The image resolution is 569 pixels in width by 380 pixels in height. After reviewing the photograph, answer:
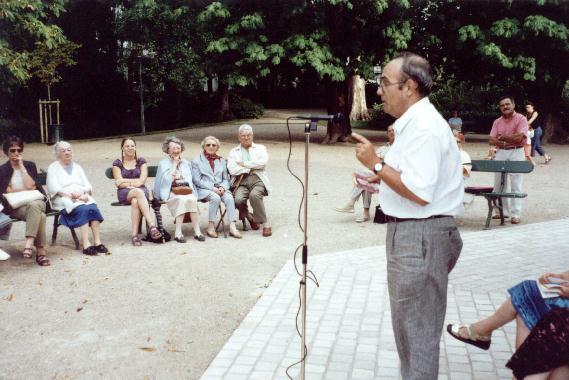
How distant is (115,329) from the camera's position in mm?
5098

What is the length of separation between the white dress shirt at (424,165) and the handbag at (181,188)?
5.66m

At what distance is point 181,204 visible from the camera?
835 centimetres

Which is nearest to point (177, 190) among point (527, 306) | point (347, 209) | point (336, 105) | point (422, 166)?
point (347, 209)

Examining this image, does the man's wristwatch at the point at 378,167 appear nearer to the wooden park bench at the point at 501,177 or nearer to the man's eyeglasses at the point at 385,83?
the man's eyeglasses at the point at 385,83

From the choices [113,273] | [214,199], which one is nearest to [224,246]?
[214,199]

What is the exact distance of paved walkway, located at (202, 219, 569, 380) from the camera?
13.8 ft

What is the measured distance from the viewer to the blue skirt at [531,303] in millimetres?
3500

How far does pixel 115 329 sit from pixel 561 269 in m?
4.61

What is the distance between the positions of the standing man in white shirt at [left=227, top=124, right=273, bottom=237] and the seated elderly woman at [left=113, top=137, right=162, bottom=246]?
1.27 meters

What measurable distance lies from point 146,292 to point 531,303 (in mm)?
3739

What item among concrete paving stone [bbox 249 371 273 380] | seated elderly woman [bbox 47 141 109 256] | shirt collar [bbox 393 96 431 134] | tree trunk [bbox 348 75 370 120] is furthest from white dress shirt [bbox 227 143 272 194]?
tree trunk [bbox 348 75 370 120]

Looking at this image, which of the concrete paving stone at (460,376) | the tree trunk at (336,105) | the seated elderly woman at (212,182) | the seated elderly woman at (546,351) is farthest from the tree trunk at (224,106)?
the seated elderly woman at (546,351)

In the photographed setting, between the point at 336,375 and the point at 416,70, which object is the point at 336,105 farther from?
the point at 416,70

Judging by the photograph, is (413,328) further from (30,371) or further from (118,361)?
(30,371)
